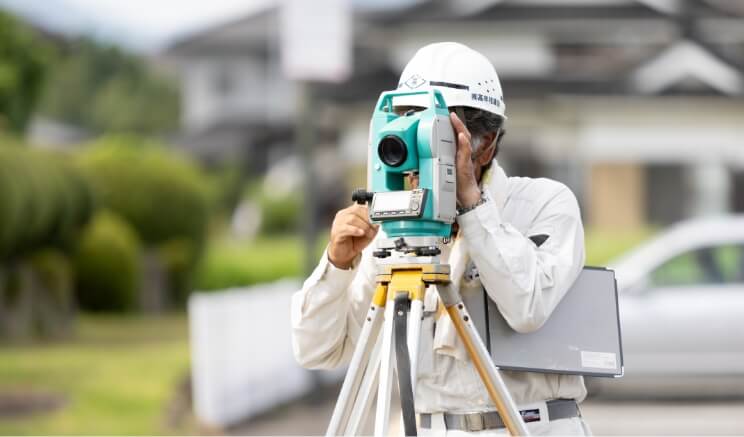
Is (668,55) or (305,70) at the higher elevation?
(668,55)

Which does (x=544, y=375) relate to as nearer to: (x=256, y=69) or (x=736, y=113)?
(x=736, y=113)

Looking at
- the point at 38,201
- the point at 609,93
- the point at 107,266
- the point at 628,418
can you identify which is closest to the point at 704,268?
the point at 628,418

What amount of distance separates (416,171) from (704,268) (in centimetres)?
897

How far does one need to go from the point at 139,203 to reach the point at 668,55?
29.8 feet

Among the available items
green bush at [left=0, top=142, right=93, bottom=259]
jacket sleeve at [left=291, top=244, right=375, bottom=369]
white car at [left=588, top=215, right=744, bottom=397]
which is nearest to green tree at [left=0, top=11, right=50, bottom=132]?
green bush at [left=0, top=142, right=93, bottom=259]

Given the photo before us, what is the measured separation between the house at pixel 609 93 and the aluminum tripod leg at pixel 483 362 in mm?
11516

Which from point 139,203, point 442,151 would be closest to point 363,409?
point 442,151

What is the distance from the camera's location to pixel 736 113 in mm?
19812

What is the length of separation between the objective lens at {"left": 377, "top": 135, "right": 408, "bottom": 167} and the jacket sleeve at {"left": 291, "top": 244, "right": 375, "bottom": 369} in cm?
43

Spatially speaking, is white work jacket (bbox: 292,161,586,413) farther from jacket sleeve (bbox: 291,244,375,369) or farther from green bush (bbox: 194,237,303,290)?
green bush (bbox: 194,237,303,290)

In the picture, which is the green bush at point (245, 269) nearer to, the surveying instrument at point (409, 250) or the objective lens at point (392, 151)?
the surveying instrument at point (409, 250)

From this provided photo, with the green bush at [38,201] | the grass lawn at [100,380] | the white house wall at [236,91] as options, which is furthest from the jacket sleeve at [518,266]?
the white house wall at [236,91]

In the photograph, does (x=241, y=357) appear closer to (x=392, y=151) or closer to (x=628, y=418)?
(x=628, y=418)

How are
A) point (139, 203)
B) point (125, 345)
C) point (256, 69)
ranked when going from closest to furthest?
point (125, 345), point (139, 203), point (256, 69)
